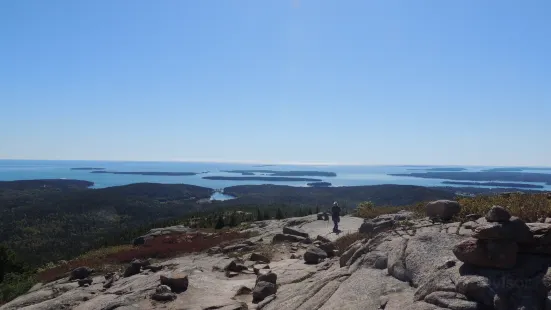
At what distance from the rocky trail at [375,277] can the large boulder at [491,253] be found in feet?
0.08

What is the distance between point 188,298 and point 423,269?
29.8 feet

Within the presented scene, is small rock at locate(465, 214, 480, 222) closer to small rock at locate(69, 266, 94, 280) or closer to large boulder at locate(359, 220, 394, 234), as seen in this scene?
large boulder at locate(359, 220, 394, 234)

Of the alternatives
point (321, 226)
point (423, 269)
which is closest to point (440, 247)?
point (423, 269)

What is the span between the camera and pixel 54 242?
122 meters

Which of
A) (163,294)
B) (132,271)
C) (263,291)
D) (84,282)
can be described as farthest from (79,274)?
(263,291)

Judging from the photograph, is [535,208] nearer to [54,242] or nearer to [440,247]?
[440,247]

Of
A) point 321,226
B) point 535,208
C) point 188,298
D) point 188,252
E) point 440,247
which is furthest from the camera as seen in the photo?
point 321,226

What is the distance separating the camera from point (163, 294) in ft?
51.8

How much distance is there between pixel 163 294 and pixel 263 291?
13.4ft

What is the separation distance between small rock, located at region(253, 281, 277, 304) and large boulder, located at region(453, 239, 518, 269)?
7.08 m

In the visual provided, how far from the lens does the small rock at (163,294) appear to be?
15742 millimetres

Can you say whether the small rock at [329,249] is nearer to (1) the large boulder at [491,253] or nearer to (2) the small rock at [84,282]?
(1) the large boulder at [491,253]

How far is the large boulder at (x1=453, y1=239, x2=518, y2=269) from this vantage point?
10.3 m

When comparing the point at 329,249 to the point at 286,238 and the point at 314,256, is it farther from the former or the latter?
the point at 286,238
